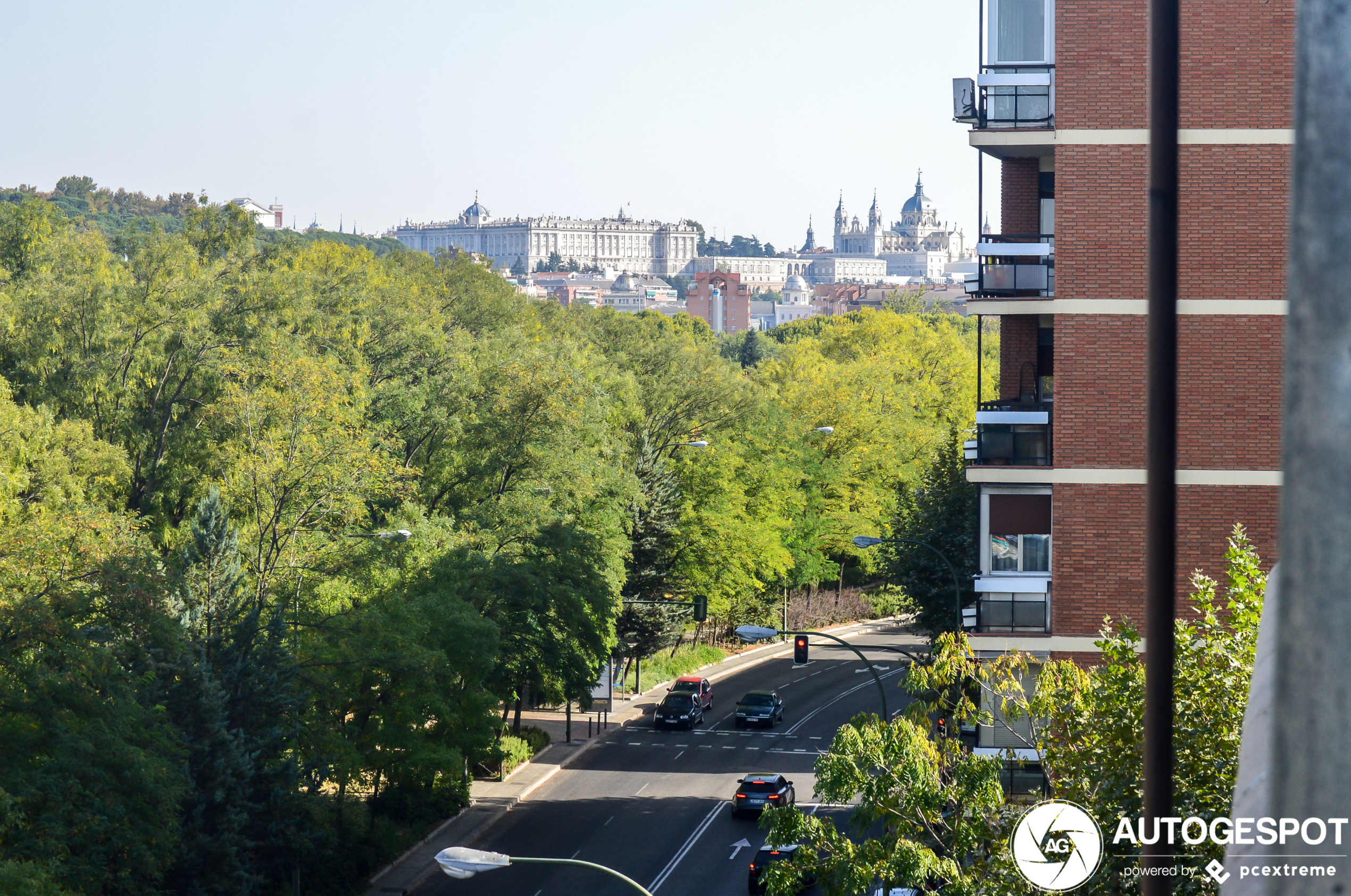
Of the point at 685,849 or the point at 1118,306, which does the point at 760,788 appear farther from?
the point at 1118,306

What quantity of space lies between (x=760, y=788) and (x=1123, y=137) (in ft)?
65.1

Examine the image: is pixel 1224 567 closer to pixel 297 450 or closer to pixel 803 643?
pixel 803 643

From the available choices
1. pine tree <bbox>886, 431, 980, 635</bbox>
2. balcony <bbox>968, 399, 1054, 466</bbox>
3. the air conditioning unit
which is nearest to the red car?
pine tree <bbox>886, 431, 980, 635</bbox>

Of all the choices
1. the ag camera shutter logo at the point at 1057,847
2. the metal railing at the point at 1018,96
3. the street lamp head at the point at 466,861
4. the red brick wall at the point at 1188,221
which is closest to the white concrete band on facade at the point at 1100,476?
the red brick wall at the point at 1188,221

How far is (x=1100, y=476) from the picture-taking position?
2092 centimetres

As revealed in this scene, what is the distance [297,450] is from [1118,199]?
Answer: 20.4 meters

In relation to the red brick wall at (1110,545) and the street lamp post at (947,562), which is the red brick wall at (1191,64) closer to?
the red brick wall at (1110,545)

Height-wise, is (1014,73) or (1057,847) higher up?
(1014,73)

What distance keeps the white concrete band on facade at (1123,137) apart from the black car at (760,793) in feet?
60.1

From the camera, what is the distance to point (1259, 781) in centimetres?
495

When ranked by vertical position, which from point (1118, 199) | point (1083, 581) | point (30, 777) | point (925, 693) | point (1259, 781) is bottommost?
point (925, 693)

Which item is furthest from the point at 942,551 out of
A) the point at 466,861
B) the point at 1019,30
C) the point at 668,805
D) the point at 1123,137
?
the point at 466,861

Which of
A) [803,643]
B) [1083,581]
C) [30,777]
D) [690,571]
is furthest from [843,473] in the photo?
[30,777]

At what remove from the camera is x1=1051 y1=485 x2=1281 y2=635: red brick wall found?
20.2 meters
